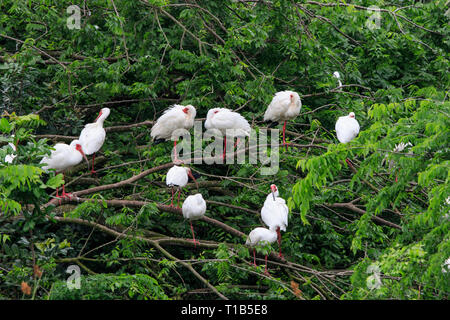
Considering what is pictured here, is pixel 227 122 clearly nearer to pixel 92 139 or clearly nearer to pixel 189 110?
pixel 189 110

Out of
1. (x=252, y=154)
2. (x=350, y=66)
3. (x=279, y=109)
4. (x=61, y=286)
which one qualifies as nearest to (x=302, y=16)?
(x=350, y=66)

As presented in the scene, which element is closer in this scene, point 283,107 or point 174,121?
point 174,121

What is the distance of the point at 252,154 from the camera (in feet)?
23.1

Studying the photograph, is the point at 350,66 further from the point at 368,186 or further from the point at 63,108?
the point at 63,108

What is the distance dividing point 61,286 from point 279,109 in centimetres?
349

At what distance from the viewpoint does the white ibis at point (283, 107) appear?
7191mm

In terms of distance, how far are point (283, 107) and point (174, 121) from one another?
1308mm

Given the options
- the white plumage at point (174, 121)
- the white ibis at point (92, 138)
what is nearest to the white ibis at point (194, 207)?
the white plumage at point (174, 121)

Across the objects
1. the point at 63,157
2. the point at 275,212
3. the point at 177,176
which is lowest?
the point at 275,212

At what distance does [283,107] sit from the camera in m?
7.21

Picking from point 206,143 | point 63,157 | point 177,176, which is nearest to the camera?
point 63,157

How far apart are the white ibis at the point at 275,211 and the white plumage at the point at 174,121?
1.36 meters

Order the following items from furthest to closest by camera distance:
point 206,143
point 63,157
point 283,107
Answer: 1. point 206,143
2. point 283,107
3. point 63,157

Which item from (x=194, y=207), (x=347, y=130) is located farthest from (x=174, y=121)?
(x=347, y=130)
